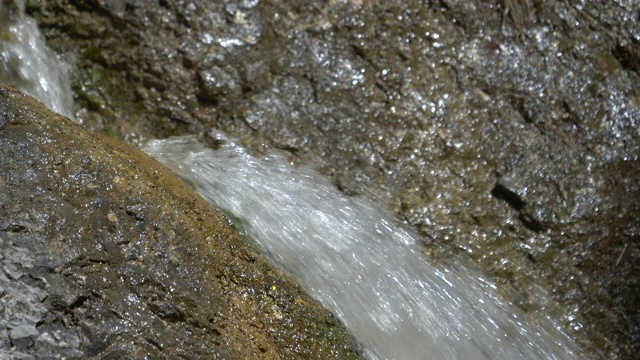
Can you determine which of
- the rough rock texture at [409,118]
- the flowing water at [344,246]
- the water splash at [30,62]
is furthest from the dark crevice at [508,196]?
the water splash at [30,62]

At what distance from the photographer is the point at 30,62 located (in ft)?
10.5

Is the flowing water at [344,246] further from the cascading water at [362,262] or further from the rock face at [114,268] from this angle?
the rock face at [114,268]

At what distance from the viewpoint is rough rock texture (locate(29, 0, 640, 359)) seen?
3166mm

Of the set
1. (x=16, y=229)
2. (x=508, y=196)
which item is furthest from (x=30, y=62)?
(x=508, y=196)

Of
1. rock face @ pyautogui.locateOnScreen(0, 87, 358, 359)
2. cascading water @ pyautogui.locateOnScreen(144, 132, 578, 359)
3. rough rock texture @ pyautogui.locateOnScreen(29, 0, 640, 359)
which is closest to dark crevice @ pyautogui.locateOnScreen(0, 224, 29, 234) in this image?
rock face @ pyautogui.locateOnScreen(0, 87, 358, 359)

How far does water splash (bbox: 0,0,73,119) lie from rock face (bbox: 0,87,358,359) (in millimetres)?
963

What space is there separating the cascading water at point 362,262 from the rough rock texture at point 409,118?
9cm

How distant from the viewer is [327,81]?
3.21 metres

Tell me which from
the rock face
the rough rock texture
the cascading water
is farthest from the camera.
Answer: the rough rock texture

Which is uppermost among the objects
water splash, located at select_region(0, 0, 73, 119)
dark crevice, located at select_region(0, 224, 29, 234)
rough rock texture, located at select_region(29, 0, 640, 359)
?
rough rock texture, located at select_region(29, 0, 640, 359)

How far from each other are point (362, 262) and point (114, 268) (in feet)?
4.28

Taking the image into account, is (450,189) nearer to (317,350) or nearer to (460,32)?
(460,32)

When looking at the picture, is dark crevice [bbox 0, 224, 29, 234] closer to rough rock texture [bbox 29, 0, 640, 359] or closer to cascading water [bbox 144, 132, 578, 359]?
cascading water [bbox 144, 132, 578, 359]

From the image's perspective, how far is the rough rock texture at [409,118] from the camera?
10.4ft
